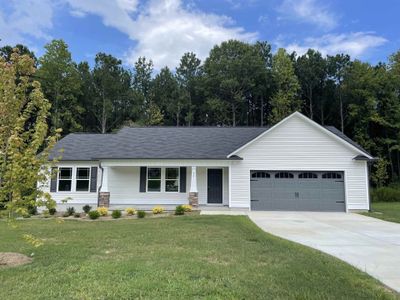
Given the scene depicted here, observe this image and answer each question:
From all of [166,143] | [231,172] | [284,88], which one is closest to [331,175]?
[231,172]

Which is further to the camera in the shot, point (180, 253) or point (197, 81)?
point (197, 81)

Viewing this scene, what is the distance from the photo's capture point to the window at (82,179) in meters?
18.6

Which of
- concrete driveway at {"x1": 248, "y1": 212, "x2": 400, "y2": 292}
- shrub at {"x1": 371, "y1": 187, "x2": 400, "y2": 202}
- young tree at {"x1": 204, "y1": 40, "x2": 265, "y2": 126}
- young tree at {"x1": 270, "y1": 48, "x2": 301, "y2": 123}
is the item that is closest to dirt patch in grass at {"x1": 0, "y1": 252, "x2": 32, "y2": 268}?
concrete driveway at {"x1": 248, "y1": 212, "x2": 400, "y2": 292}

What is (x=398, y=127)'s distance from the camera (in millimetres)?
32406

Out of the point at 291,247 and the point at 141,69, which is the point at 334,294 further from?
the point at 141,69

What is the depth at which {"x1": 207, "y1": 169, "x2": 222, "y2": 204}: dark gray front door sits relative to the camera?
1848 centimetres

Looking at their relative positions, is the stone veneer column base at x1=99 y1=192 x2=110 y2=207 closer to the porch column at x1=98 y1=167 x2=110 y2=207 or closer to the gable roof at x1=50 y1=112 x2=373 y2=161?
the porch column at x1=98 y1=167 x2=110 y2=207

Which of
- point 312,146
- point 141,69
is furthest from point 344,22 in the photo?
point 141,69

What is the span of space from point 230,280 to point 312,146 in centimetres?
1334

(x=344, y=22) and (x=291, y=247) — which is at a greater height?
(x=344, y=22)

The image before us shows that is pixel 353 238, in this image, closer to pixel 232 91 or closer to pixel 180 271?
pixel 180 271

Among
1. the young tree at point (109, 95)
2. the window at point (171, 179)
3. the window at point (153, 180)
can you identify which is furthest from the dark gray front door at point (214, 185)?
the young tree at point (109, 95)

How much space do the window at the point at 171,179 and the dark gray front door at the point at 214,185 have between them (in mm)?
1859

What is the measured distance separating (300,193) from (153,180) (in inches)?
324
